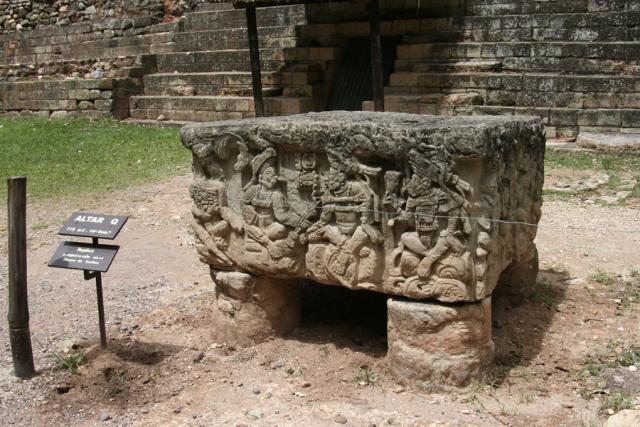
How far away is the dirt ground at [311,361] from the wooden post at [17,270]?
0.27m

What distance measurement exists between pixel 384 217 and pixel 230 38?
11.5 meters

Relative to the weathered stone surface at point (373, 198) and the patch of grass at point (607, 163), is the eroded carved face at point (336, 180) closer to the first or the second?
the weathered stone surface at point (373, 198)

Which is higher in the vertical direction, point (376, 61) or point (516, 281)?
point (376, 61)

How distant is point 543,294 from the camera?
543 centimetres

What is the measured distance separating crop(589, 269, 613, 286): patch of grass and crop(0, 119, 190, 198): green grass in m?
6.33

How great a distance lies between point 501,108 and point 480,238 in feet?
24.5

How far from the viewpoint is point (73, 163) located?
1145 centimetres

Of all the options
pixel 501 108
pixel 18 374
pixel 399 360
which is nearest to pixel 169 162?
pixel 501 108

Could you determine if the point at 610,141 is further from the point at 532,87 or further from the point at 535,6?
the point at 535,6

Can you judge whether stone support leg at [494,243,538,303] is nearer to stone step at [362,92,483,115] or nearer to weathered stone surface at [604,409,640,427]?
weathered stone surface at [604,409,640,427]

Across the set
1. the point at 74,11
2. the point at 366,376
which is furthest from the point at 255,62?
the point at 74,11

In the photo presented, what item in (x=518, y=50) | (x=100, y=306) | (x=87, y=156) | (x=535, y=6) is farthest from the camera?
(x=87, y=156)

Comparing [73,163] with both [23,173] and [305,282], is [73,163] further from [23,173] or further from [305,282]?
[305,282]

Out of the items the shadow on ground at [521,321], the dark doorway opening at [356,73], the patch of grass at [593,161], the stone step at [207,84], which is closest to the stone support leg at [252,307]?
the shadow on ground at [521,321]
